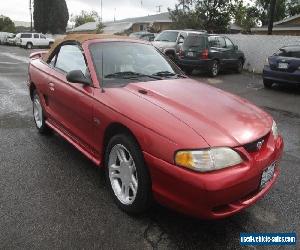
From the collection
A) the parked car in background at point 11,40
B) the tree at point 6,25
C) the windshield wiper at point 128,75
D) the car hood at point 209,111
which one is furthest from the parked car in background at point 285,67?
the tree at point 6,25

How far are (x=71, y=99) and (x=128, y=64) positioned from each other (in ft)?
2.55

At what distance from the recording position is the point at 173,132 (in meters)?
3.15

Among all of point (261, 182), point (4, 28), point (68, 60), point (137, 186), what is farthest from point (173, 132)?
point (4, 28)

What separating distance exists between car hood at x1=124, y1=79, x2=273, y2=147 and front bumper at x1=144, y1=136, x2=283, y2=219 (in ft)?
0.64

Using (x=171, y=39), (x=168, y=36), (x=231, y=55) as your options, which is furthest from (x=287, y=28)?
(x=171, y=39)

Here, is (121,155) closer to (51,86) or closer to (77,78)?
(77,78)

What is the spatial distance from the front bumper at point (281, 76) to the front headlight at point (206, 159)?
8975 millimetres

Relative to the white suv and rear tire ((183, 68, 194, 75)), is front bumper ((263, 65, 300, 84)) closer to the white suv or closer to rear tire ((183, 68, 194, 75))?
rear tire ((183, 68, 194, 75))

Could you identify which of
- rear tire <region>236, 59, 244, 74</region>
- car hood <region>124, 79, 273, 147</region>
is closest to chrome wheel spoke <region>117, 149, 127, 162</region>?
car hood <region>124, 79, 273, 147</region>

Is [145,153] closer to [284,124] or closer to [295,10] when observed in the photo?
[284,124]

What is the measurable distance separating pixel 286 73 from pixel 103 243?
9.62m

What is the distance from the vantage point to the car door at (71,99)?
164 inches

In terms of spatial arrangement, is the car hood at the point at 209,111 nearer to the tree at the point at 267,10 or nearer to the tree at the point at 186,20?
the tree at the point at 186,20

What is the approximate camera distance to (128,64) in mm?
4562
